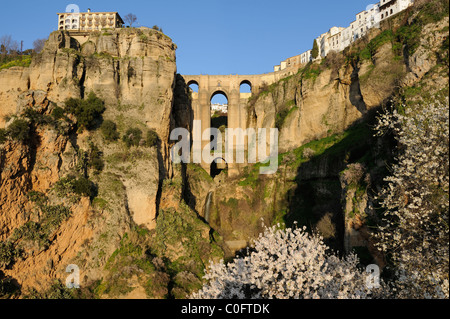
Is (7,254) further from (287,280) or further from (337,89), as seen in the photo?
(337,89)

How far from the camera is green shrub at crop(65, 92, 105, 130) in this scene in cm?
3225

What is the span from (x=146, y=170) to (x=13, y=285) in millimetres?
13506

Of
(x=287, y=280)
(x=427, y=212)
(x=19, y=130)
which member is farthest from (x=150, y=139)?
(x=427, y=212)

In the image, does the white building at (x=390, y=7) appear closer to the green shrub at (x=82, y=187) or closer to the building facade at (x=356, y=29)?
the building facade at (x=356, y=29)

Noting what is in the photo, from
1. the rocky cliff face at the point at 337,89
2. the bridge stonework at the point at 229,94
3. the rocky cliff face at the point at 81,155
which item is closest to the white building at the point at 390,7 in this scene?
the rocky cliff face at the point at 337,89

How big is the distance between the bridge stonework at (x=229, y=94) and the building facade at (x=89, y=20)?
34190 millimetres

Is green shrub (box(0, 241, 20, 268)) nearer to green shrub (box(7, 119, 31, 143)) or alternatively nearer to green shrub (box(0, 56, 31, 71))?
green shrub (box(7, 119, 31, 143))

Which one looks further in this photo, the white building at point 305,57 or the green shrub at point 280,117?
the white building at point 305,57

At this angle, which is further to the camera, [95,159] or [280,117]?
[280,117]

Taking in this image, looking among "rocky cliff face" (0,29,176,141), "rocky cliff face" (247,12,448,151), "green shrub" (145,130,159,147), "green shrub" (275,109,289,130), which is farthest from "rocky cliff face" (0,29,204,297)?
"rocky cliff face" (247,12,448,151)

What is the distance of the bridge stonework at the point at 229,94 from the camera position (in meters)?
54.7

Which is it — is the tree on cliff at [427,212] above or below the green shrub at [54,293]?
above

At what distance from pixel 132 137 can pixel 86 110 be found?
4.60m

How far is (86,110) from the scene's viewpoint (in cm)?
3281
